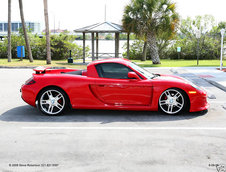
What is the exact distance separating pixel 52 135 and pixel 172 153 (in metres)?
2.10

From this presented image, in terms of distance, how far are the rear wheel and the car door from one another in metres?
0.71

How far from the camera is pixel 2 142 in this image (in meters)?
5.30

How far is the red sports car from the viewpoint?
6945 millimetres

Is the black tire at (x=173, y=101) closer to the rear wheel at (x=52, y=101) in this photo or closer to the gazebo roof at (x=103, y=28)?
the rear wheel at (x=52, y=101)

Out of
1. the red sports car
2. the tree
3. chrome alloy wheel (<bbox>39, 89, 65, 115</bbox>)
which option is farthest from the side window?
the tree

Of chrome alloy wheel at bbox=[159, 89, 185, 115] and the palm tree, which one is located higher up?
the palm tree

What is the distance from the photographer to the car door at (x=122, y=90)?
6.93 meters

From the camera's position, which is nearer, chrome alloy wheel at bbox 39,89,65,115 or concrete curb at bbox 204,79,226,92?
chrome alloy wheel at bbox 39,89,65,115

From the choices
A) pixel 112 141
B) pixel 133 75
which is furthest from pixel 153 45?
pixel 112 141

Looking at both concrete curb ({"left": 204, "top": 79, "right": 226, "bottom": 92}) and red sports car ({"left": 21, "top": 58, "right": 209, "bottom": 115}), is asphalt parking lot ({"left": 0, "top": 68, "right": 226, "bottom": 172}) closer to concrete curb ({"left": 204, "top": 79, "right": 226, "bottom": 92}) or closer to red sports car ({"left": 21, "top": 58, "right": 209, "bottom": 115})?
red sports car ({"left": 21, "top": 58, "right": 209, "bottom": 115})

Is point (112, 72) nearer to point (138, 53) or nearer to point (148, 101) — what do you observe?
point (148, 101)

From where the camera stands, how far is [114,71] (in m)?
7.12

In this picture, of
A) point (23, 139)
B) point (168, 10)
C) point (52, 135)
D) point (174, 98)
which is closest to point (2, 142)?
point (23, 139)

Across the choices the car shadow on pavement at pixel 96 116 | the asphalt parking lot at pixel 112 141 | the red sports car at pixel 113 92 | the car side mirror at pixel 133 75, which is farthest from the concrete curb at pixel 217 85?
the car side mirror at pixel 133 75
